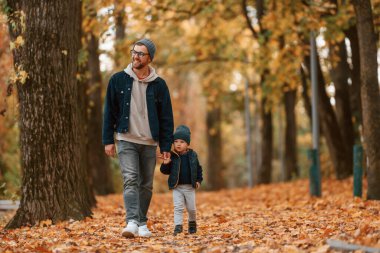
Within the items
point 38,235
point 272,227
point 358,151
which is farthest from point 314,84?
point 38,235

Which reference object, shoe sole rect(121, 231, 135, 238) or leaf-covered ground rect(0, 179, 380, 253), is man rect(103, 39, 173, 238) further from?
leaf-covered ground rect(0, 179, 380, 253)

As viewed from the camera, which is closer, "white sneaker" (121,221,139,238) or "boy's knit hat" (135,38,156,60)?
"white sneaker" (121,221,139,238)

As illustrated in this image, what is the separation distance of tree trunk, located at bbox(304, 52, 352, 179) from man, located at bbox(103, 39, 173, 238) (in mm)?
12577

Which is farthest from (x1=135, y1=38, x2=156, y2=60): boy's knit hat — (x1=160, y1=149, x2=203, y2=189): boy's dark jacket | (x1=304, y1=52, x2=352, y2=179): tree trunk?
(x1=304, y1=52, x2=352, y2=179): tree trunk

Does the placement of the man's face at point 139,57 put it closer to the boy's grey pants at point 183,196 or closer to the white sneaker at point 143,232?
the boy's grey pants at point 183,196

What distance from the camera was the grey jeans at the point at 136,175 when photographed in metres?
8.38

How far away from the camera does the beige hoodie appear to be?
332 inches

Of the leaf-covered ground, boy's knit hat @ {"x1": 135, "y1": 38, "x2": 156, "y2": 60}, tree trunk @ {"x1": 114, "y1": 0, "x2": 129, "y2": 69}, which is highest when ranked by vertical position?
tree trunk @ {"x1": 114, "y1": 0, "x2": 129, "y2": 69}

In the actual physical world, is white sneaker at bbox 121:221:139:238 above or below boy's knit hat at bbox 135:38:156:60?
below

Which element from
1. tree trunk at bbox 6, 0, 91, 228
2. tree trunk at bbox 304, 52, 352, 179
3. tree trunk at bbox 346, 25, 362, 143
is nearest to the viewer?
tree trunk at bbox 6, 0, 91, 228

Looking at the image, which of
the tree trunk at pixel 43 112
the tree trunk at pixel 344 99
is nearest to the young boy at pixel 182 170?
the tree trunk at pixel 43 112

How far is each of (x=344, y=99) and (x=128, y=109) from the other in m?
14.4

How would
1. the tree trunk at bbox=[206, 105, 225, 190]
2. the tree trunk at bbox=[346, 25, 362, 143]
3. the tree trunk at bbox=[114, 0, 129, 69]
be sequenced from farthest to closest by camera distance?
the tree trunk at bbox=[206, 105, 225, 190], the tree trunk at bbox=[346, 25, 362, 143], the tree trunk at bbox=[114, 0, 129, 69]

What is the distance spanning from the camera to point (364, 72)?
13.0m
